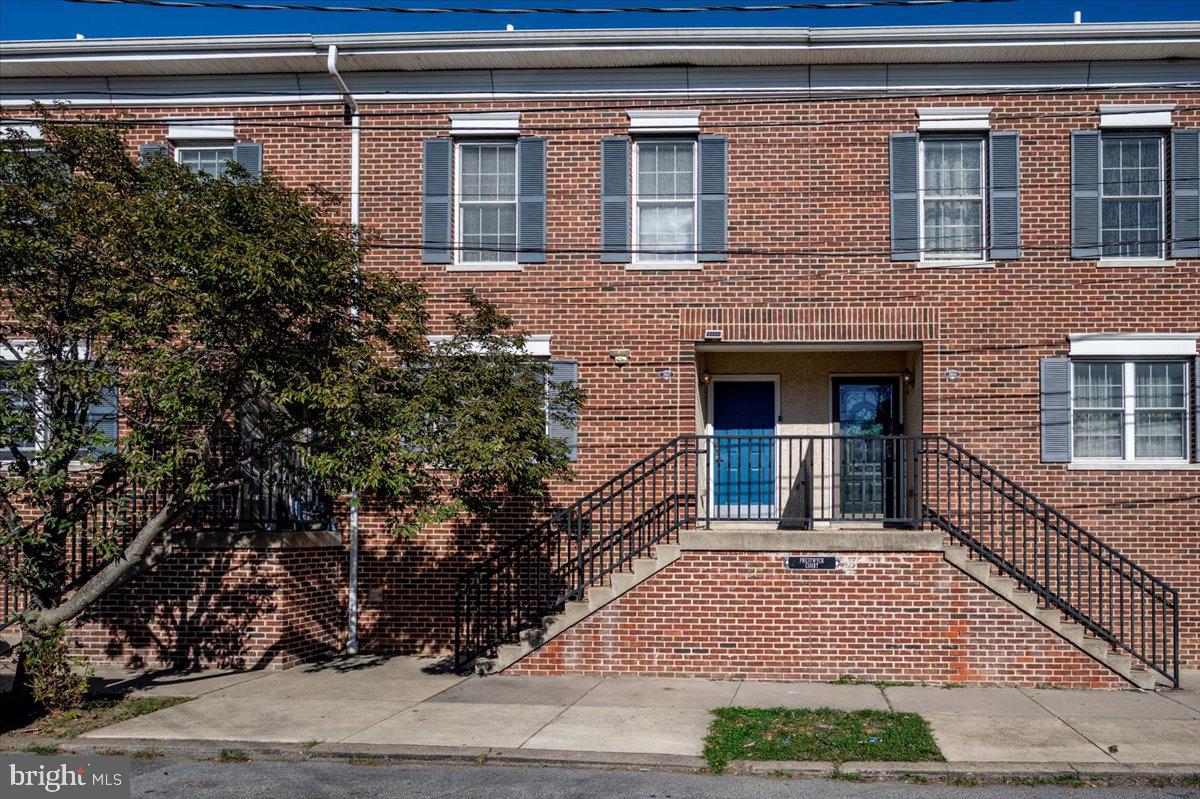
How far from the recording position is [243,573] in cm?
1239

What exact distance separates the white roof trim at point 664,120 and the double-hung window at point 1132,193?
514cm

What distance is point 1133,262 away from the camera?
13180mm

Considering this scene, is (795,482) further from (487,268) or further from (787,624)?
(487,268)

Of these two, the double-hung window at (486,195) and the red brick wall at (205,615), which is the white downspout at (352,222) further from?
the double-hung window at (486,195)

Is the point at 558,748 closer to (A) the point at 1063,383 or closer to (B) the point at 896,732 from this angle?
(B) the point at 896,732

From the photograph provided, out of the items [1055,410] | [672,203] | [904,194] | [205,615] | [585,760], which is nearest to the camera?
[585,760]

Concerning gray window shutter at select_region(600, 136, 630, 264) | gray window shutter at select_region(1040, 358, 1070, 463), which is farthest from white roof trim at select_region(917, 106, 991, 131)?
gray window shutter at select_region(600, 136, 630, 264)

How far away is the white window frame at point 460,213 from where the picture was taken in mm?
13898

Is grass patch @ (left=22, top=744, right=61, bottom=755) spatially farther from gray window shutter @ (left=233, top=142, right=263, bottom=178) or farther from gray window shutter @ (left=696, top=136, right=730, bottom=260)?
gray window shutter @ (left=696, top=136, right=730, bottom=260)

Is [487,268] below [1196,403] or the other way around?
the other way around

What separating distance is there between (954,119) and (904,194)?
1143 millimetres

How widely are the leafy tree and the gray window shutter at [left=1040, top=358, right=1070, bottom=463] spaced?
21.4 ft

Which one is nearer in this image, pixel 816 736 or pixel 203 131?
pixel 816 736

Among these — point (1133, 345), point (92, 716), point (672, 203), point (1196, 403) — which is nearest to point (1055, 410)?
point (1133, 345)
